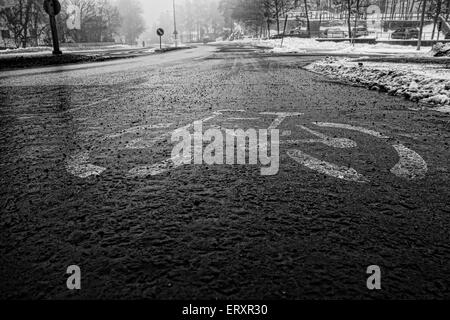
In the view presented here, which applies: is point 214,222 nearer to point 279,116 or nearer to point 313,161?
point 313,161

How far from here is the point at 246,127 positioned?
4.36 metres

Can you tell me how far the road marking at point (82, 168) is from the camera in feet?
9.03

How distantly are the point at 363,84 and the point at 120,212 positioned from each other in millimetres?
8554

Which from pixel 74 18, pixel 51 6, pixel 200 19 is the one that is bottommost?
pixel 51 6

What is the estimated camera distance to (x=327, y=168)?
289cm

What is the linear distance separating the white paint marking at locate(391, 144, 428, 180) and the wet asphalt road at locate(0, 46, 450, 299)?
6cm

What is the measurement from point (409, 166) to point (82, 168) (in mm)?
2712

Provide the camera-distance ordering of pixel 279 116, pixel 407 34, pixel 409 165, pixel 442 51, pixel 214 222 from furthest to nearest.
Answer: pixel 407 34
pixel 442 51
pixel 279 116
pixel 409 165
pixel 214 222

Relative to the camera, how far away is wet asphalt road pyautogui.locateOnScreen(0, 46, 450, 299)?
1.46 m

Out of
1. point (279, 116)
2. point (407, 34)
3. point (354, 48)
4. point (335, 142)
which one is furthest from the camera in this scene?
point (407, 34)

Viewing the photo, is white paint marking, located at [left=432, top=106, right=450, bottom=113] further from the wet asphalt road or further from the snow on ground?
the snow on ground

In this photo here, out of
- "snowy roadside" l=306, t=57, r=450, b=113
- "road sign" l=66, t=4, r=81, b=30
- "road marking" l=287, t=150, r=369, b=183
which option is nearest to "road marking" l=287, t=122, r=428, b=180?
"road marking" l=287, t=150, r=369, b=183

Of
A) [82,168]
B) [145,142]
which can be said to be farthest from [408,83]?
[82,168]
